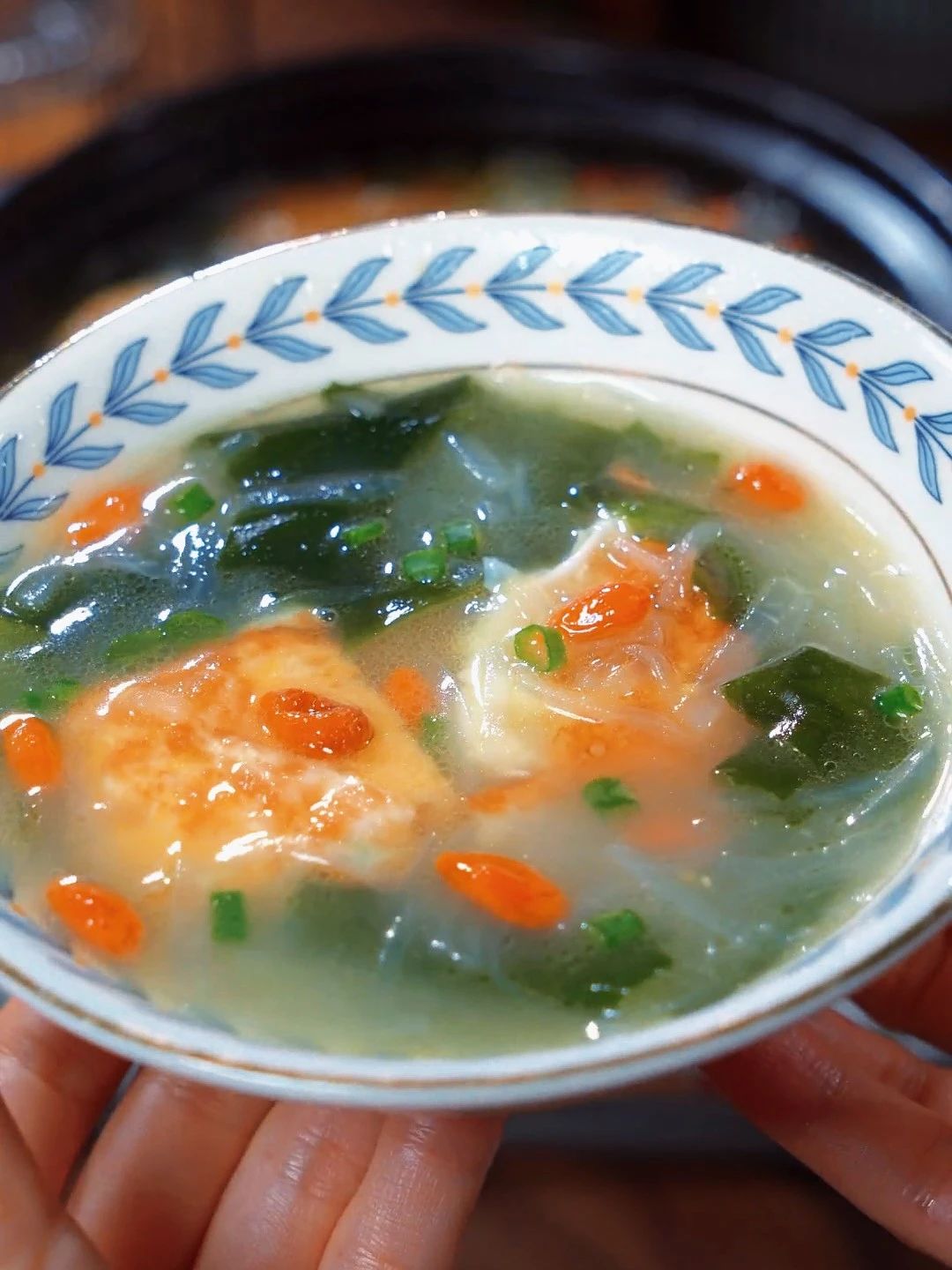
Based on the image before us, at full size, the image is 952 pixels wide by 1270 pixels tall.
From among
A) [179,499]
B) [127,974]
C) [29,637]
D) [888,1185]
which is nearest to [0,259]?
[179,499]

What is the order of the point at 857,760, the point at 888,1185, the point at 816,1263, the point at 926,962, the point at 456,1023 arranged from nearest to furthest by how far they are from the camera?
1. the point at 456,1023
2. the point at 857,760
3. the point at 888,1185
4. the point at 926,962
5. the point at 816,1263

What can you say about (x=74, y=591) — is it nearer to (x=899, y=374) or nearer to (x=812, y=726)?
(x=812, y=726)

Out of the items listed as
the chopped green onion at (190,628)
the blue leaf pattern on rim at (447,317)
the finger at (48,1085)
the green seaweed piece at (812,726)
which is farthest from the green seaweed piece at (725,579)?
the finger at (48,1085)

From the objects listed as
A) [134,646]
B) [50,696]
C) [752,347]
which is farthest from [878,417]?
[50,696]

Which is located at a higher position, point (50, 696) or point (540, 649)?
point (540, 649)

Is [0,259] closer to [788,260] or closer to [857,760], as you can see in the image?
[788,260]

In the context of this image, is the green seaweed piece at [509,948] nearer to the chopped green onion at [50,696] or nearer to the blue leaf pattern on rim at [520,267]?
the chopped green onion at [50,696]

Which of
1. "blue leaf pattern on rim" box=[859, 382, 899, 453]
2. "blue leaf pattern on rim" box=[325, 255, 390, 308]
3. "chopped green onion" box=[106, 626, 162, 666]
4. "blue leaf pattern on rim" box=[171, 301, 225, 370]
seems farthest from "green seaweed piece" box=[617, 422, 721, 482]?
"chopped green onion" box=[106, 626, 162, 666]
